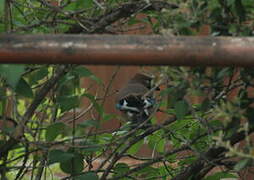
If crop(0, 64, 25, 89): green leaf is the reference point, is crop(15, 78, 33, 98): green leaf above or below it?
below

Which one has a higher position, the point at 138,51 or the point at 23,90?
the point at 138,51

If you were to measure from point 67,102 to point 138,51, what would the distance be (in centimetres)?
89

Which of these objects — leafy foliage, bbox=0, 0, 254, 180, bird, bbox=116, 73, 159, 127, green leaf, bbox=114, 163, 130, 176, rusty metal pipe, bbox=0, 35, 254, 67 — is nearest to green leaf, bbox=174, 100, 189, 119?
leafy foliage, bbox=0, 0, 254, 180

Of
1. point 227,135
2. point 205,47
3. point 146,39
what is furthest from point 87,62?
point 227,135

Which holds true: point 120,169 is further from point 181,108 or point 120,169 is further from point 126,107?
point 126,107

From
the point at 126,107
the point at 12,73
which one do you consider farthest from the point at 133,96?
the point at 12,73

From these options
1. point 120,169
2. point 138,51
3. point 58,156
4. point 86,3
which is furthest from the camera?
point 120,169

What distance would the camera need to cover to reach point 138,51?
4.34ft

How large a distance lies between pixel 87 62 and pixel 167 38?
0.53 feet

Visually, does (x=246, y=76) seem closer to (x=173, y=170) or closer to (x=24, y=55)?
(x=24, y=55)

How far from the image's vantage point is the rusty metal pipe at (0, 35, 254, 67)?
1.32 m

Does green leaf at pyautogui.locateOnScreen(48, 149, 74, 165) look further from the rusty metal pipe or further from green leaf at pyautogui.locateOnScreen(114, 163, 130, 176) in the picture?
the rusty metal pipe

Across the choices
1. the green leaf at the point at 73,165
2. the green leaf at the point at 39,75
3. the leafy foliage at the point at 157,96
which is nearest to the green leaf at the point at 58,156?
the leafy foliage at the point at 157,96

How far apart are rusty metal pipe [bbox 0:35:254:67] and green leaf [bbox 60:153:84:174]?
90 cm
